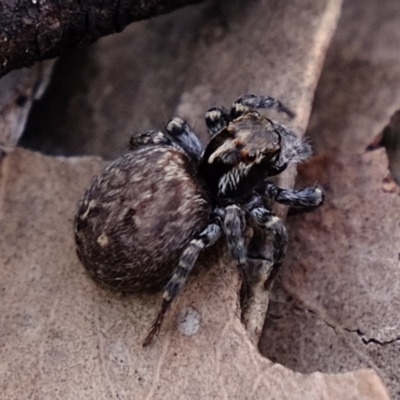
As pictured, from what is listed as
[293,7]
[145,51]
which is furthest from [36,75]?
[293,7]

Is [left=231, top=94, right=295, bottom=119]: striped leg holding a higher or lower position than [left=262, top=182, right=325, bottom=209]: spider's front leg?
higher

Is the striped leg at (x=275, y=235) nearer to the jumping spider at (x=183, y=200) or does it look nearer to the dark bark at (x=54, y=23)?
the jumping spider at (x=183, y=200)

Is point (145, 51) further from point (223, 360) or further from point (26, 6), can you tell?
point (223, 360)

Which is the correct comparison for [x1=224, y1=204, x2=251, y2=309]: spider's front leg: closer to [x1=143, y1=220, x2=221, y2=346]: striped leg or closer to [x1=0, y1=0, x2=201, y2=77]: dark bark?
[x1=143, y1=220, x2=221, y2=346]: striped leg

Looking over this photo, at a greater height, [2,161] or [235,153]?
[2,161]

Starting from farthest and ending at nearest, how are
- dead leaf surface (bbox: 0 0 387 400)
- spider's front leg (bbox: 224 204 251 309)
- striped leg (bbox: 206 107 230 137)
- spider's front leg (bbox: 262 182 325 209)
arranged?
striped leg (bbox: 206 107 230 137), spider's front leg (bbox: 262 182 325 209), spider's front leg (bbox: 224 204 251 309), dead leaf surface (bbox: 0 0 387 400)

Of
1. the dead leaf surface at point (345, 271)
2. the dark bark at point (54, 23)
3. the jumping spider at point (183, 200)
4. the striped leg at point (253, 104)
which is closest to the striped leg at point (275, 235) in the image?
the jumping spider at point (183, 200)

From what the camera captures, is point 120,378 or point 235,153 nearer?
point 120,378

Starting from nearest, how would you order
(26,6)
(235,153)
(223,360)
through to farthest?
A: (223,360), (26,6), (235,153)

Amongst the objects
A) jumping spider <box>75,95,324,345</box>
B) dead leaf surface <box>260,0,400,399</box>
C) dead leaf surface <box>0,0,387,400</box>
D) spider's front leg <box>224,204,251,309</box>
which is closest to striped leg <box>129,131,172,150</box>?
jumping spider <box>75,95,324,345</box>
